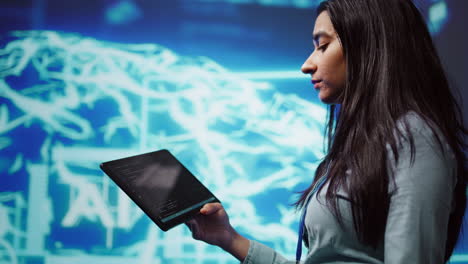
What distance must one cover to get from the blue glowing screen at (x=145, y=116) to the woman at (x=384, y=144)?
0.97m

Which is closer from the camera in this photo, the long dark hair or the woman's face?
the long dark hair

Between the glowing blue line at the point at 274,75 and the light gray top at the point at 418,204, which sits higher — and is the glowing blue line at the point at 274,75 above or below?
above

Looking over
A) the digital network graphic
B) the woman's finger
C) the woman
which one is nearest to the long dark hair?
the woman

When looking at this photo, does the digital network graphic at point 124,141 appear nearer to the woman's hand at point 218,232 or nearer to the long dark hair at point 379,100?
the woman's hand at point 218,232

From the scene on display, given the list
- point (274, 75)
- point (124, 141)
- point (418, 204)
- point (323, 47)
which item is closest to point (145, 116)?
point (124, 141)

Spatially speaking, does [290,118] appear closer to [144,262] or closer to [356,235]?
[144,262]

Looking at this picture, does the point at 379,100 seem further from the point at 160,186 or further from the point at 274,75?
the point at 274,75

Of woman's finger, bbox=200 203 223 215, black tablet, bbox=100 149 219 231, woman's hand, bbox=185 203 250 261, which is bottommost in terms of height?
woman's hand, bbox=185 203 250 261

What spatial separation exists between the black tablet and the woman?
313 millimetres

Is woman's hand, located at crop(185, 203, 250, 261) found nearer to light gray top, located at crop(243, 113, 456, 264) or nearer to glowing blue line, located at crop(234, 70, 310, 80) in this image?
light gray top, located at crop(243, 113, 456, 264)

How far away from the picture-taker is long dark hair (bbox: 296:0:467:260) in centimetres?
66

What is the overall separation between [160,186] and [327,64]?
51 centimetres

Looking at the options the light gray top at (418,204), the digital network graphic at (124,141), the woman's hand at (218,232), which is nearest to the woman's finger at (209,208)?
the woman's hand at (218,232)

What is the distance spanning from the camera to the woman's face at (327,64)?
2.62 ft
